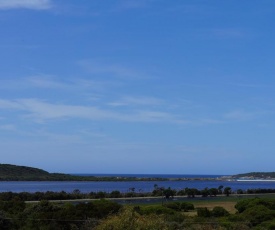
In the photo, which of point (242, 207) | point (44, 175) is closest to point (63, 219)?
point (242, 207)

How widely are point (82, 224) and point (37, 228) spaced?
2624 millimetres

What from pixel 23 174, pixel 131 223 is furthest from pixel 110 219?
pixel 23 174

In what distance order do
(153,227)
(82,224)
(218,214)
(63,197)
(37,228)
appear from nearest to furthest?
(153,227), (37,228), (82,224), (218,214), (63,197)

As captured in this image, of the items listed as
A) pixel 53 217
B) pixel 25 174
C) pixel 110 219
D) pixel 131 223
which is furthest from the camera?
pixel 25 174

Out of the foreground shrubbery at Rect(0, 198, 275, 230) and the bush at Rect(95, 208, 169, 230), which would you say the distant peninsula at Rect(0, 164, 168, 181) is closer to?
the foreground shrubbery at Rect(0, 198, 275, 230)

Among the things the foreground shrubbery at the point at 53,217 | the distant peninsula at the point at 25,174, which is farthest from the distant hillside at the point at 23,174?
the foreground shrubbery at the point at 53,217

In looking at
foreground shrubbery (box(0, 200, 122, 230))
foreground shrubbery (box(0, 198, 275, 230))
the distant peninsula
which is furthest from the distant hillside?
foreground shrubbery (box(0, 200, 122, 230))

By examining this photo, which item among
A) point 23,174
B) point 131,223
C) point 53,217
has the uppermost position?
point 23,174

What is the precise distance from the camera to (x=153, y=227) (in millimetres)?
16234

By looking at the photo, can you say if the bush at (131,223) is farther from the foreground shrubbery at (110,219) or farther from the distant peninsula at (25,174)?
the distant peninsula at (25,174)

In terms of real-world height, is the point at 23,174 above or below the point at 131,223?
above

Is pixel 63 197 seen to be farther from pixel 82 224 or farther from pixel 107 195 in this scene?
pixel 82 224

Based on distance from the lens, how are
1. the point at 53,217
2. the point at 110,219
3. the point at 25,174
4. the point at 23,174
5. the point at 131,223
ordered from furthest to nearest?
the point at 25,174 < the point at 23,174 < the point at 53,217 < the point at 110,219 < the point at 131,223

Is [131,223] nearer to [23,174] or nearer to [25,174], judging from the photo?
[23,174]
